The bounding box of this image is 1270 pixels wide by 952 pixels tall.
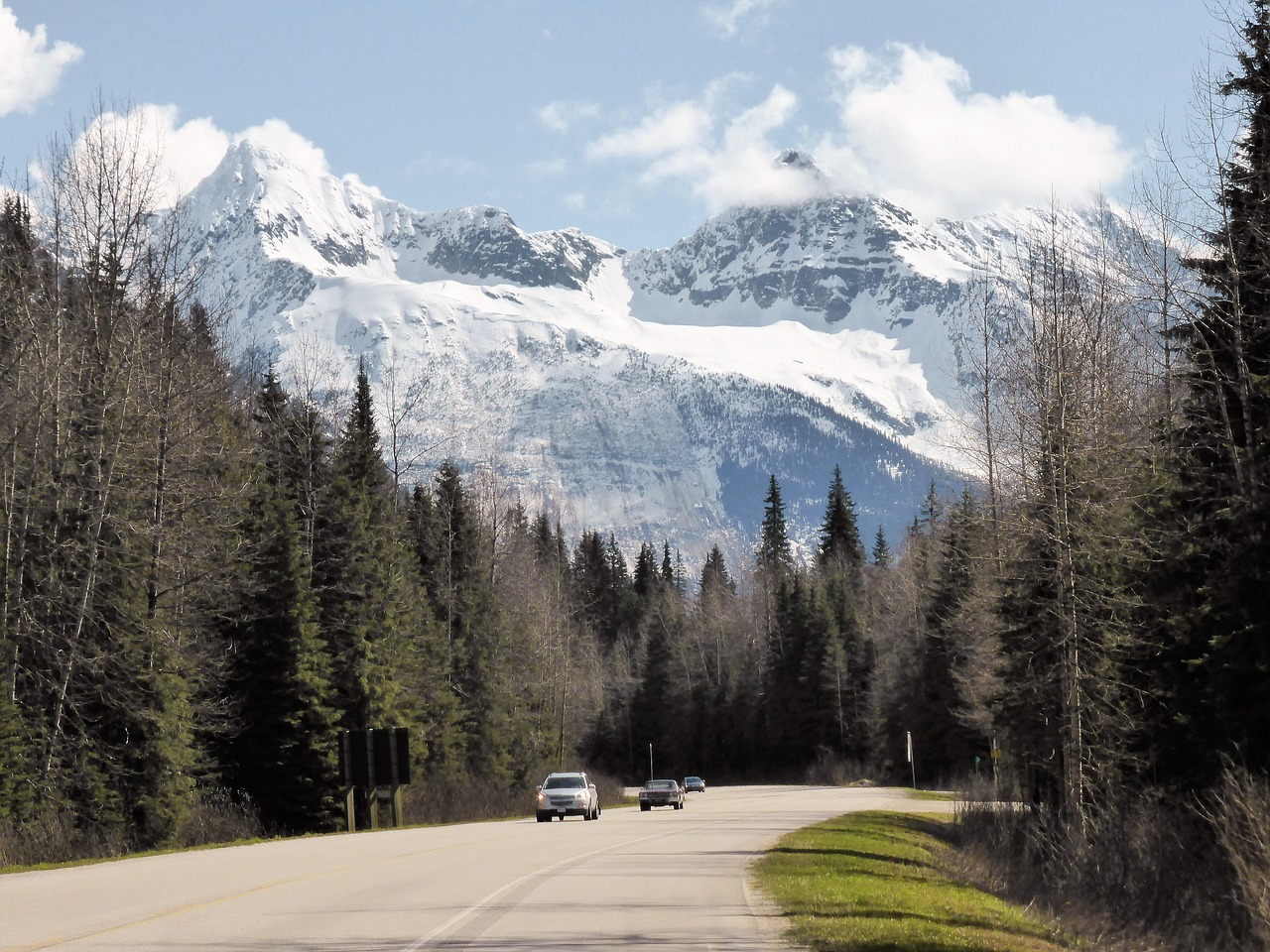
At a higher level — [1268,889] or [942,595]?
[942,595]

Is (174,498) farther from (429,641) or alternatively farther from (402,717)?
(429,641)

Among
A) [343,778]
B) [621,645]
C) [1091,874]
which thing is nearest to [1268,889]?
[1091,874]

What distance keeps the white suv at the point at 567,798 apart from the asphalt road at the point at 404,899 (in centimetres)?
1498

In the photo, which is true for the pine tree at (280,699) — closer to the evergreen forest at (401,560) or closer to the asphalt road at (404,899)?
the evergreen forest at (401,560)

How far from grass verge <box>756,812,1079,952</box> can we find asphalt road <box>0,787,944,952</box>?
642 mm

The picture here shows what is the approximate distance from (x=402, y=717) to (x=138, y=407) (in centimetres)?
1855

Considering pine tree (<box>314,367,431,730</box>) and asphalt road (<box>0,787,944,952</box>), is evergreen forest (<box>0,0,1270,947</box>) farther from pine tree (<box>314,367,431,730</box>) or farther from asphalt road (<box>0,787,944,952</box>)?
asphalt road (<box>0,787,944,952</box>)

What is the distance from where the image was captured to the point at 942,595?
222 ft

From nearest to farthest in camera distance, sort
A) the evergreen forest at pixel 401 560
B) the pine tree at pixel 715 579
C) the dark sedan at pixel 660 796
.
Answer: the evergreen forest at pixel 401 560 < the dark sedan at pixel 660 796 < the pine tree at pixel 715 579

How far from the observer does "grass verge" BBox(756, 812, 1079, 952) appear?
48.2 ft

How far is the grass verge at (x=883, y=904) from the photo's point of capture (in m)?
14.7

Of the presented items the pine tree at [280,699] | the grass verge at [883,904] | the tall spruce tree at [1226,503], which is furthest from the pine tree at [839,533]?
the tall spruce tree at [1226,503]

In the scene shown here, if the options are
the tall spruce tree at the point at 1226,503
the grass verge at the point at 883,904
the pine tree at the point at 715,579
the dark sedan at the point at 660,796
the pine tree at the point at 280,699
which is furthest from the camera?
the pine tree at the point at 715,579

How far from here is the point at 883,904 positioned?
18.0 m
